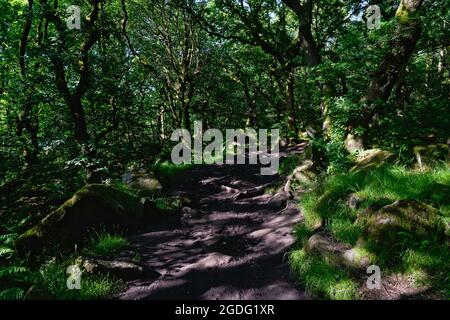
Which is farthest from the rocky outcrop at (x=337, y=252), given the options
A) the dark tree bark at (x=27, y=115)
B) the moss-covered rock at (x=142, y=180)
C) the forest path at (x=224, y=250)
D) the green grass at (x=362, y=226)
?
the dark tree bark at (x=27, y=115)

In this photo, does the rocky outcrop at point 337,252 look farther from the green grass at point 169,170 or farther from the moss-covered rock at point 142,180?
the green grass at point 169,170

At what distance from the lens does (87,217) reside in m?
7.44

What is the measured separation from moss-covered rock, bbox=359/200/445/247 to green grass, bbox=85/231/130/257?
4.99m

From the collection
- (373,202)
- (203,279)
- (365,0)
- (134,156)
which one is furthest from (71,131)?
(365,0)

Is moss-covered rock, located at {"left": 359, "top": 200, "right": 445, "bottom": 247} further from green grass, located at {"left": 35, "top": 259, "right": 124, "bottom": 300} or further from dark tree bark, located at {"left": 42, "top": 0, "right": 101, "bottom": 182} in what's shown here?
dark tree bark, located at {"left": 42, "top": 0, "right": 101, "bottom": 182}

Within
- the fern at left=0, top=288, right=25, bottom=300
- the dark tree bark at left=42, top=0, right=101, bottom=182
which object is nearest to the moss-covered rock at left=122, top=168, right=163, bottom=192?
the dark tree bark at left=42, top=0, right=101, bottom=182

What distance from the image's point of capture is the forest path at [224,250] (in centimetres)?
525

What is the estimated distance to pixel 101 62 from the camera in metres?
12.3

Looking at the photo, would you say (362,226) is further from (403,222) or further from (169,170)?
(169,170)

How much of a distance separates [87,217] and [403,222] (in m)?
6.51

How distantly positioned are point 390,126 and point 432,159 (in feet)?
9.29

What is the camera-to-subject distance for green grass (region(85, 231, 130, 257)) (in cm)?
662

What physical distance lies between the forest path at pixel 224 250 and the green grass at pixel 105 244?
1.05 ft

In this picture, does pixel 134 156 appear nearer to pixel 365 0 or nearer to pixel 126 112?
pixel 126 112
